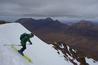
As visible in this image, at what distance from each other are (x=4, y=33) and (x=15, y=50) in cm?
819

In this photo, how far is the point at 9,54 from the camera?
80.2 ft

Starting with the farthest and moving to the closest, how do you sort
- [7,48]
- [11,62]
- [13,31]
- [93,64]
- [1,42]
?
[93,64], [13,31], [1,42], [7,48], [11,62]

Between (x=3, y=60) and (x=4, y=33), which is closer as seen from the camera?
(x=3, y=60)

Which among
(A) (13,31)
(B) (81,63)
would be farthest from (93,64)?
(A) (13,31)

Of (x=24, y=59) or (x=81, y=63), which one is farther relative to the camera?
(x=81, y=63)

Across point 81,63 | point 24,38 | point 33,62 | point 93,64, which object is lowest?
point 93,64

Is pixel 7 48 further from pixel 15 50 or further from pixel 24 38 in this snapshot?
pixel 24 38

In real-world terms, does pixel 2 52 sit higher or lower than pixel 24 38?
lower

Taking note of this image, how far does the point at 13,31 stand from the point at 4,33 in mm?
3899

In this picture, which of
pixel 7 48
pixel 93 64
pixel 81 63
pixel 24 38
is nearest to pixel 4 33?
pixel 7 48

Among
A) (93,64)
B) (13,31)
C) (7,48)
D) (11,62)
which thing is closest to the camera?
(11,62)

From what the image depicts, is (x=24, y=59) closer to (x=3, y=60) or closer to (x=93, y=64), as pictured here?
(x=3, y=60)

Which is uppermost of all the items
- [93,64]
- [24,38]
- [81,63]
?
[24,38]

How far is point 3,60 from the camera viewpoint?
22781mm
